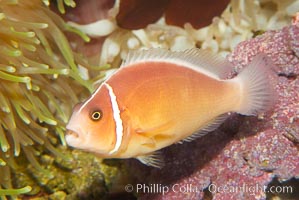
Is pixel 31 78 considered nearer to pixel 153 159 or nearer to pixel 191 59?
pixel 153 159

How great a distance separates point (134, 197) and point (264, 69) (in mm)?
1289

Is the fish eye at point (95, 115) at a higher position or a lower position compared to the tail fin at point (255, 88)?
lower

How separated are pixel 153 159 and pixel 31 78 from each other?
40.6 inches

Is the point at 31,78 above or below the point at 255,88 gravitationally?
above

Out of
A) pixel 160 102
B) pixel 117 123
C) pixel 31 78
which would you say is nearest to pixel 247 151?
pixel 160 102

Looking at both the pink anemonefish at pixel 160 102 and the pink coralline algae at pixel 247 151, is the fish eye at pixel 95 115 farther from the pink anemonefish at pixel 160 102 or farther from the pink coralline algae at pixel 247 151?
the pink coralline algae at pixel 247 151

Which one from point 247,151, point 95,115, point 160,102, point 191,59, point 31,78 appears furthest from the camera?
point 31,78

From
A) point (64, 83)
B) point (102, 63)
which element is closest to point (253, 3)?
point (102, 63)

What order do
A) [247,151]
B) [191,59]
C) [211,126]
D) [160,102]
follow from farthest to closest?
[247,151], [211,126], [191,59], [160,102]

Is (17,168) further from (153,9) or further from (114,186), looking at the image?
(153,9)

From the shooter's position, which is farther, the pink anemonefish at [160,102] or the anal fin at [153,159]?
the anal fin at [153,159]

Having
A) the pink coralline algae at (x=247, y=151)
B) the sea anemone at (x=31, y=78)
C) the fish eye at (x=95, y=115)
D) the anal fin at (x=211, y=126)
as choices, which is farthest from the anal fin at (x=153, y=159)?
the sea anemone at (x=31, y=78)

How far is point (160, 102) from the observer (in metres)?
1.78

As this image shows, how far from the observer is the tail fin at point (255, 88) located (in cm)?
193
